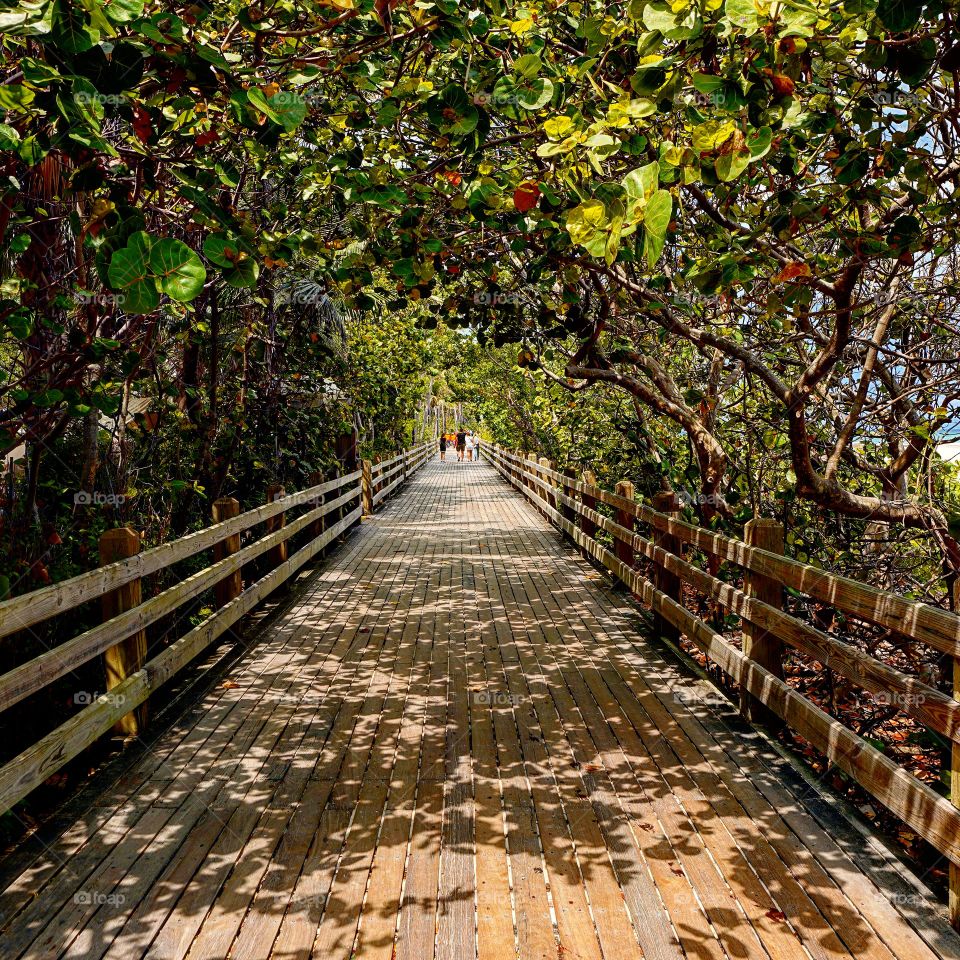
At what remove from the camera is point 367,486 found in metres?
16.8

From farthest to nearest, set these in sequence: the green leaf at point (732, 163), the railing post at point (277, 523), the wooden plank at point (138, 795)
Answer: the railing post at point (277, 523), the wooden plank at point (138, 795), the green leaf at point (732, 163)

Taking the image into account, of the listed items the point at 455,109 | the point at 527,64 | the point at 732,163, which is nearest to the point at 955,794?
the point at 732,163

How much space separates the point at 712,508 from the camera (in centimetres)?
832

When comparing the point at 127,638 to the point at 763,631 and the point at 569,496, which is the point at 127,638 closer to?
the point at 763,631

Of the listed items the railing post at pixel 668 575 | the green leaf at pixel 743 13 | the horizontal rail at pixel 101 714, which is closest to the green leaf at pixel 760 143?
the green leaf at pixel 743 13

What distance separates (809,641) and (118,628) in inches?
144

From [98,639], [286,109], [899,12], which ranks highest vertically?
[899,12]

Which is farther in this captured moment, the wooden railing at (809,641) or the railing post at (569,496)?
the railing post at (569,496)

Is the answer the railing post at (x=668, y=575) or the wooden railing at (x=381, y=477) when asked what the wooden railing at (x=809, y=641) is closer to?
the railing post at (x=668, y=575)

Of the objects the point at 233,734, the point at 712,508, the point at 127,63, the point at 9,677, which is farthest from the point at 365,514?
the point at 127,63

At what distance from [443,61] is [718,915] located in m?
4.80

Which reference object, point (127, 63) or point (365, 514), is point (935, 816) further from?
point (365, 514)

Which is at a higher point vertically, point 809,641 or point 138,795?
point 809,641

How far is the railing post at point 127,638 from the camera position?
4336mm
